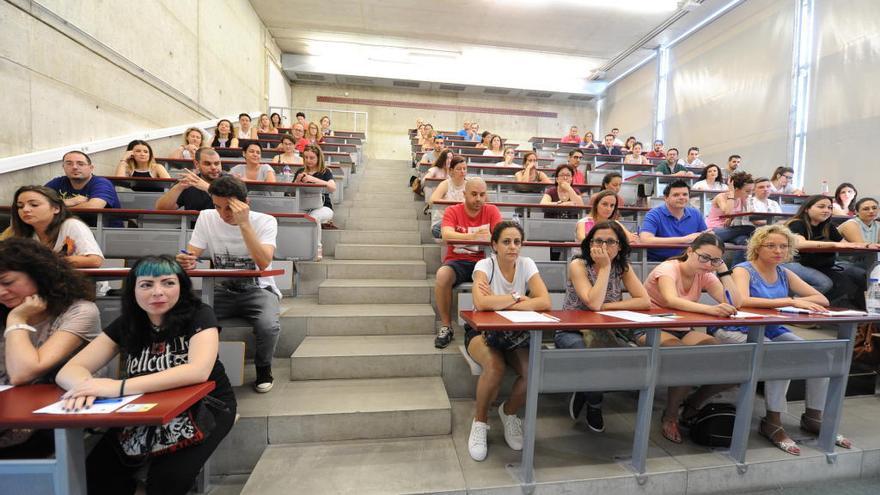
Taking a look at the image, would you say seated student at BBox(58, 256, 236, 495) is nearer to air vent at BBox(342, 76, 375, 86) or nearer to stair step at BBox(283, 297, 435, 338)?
stair step at BBox(283, 297, 435, 338)

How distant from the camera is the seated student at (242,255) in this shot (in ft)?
6.52

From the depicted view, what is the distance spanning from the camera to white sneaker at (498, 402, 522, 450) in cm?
185

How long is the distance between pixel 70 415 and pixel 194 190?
2.34 metres

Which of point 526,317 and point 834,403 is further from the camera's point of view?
point 834,403

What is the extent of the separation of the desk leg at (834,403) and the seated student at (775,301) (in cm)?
10

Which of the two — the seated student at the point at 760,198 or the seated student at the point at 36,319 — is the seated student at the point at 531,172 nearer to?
the seated student at the point at 760,198

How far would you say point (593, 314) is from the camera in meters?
1.83

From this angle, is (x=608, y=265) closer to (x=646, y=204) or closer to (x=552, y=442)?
(x=552, y=442)

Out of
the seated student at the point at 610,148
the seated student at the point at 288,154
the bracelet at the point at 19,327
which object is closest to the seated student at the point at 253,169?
the seated student at the point at 288,154

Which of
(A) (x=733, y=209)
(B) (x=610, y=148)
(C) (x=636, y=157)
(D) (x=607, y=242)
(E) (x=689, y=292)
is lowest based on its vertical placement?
(E) (x=689, y=292)

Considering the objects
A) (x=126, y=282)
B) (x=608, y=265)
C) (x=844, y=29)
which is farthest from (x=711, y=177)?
(x=126, y=282)

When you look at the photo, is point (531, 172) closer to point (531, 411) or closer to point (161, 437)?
point (531, 411)

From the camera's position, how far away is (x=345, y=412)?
6.11 ft

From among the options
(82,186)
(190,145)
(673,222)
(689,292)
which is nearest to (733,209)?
(673,222)
